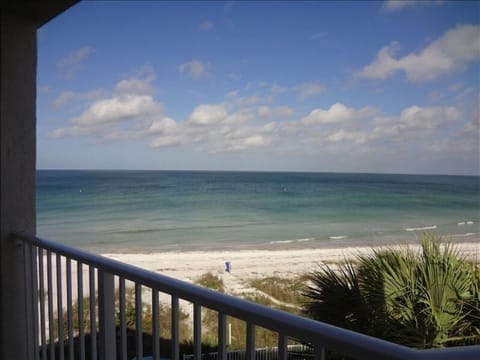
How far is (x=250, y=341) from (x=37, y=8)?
1.77 m

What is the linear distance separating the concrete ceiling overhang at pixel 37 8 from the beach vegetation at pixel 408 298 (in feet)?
9.68

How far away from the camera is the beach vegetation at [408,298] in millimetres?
3297

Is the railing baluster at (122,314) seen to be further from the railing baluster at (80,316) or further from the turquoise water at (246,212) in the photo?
the turquoise water at (246,212)

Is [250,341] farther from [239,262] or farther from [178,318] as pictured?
[239,262]

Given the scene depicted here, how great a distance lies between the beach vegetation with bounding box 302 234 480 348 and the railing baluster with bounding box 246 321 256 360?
9.55 ft

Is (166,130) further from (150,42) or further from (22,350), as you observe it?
(22,350)

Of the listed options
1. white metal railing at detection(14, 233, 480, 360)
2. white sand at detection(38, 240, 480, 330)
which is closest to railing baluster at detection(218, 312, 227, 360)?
white metal railing at detection(14, 233, 480, 360)

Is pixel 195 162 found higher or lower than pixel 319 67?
lower

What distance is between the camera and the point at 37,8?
184 cm

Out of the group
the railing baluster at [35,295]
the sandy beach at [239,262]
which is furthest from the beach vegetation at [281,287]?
the railing baluster at [35,295]

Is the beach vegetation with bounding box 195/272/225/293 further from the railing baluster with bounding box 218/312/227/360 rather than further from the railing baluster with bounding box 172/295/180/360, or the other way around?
the railing baluster with bounding box 218/312/227/360

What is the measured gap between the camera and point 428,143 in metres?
32.4

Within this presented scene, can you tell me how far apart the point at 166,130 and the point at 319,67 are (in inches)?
519

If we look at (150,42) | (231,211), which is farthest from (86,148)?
(231,211)
